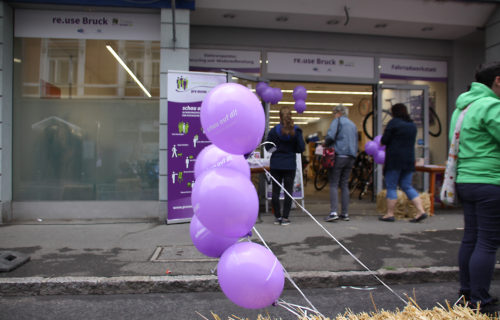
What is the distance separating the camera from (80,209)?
6848 millimetres

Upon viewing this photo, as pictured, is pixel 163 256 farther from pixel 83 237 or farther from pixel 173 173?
pixel 173 173

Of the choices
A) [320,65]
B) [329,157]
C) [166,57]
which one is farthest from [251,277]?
[320,65]

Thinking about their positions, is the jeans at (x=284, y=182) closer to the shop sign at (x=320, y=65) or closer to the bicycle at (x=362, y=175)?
the shop sign at (x=320, y=65)

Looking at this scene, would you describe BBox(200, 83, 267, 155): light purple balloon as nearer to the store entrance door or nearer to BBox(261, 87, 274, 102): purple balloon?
BBox(261, 87, 274, 102): purple balloon

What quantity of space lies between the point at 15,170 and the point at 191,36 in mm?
4170

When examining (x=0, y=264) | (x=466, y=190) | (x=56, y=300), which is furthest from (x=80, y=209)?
(x=466, y=190)

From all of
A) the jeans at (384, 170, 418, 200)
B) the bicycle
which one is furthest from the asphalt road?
the bicycle

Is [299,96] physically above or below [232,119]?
above

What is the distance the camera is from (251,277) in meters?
2.00

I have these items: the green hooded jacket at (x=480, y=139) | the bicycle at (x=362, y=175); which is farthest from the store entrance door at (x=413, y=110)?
the green hooded jacket at (x=480, y=139)

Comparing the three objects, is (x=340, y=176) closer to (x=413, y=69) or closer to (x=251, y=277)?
(x=413, y=69)

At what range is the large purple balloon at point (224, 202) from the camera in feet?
6.66

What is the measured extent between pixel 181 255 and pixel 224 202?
8.75 ft

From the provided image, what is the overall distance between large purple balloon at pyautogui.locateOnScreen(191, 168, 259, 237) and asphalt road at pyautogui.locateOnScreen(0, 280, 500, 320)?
4.02ft
